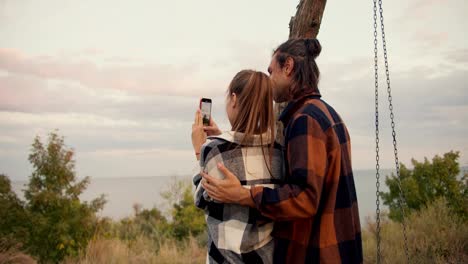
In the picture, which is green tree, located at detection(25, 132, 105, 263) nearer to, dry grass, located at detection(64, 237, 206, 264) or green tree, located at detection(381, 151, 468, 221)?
dry grass, located at detection(64, 237, 206, 264)

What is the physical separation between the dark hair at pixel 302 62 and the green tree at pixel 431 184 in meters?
7.25

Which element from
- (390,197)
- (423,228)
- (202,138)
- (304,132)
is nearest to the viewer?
(304,132)

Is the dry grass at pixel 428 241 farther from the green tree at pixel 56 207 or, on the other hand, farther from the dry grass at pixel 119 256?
the green tree at pixel 56 207

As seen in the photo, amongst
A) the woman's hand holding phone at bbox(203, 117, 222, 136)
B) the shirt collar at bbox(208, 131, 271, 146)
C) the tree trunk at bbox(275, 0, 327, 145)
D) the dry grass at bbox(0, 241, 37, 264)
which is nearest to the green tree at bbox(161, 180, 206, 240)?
the dry grass at bbox(0, 241, 37, 264)

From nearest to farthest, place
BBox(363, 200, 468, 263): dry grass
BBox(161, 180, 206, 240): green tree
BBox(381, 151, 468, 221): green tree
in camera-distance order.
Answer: BBox(363, 200, 468, 263): dry grass → BBox(381, 151, 468, 221): green tree → BBox(161, 180, 206, 240): green tree

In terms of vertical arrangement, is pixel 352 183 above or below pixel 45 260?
above

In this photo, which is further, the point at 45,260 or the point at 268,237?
the point at 45,260

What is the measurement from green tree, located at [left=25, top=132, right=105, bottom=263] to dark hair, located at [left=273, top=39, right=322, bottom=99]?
216 inches

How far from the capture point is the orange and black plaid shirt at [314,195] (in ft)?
6.73

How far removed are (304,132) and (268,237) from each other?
578 mm

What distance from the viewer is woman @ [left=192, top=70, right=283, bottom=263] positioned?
2.16 m

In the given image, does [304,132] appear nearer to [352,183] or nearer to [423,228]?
[352,183]

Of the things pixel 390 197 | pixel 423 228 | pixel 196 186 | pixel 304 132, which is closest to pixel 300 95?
pixel 304 132

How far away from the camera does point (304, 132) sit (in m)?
2.12
